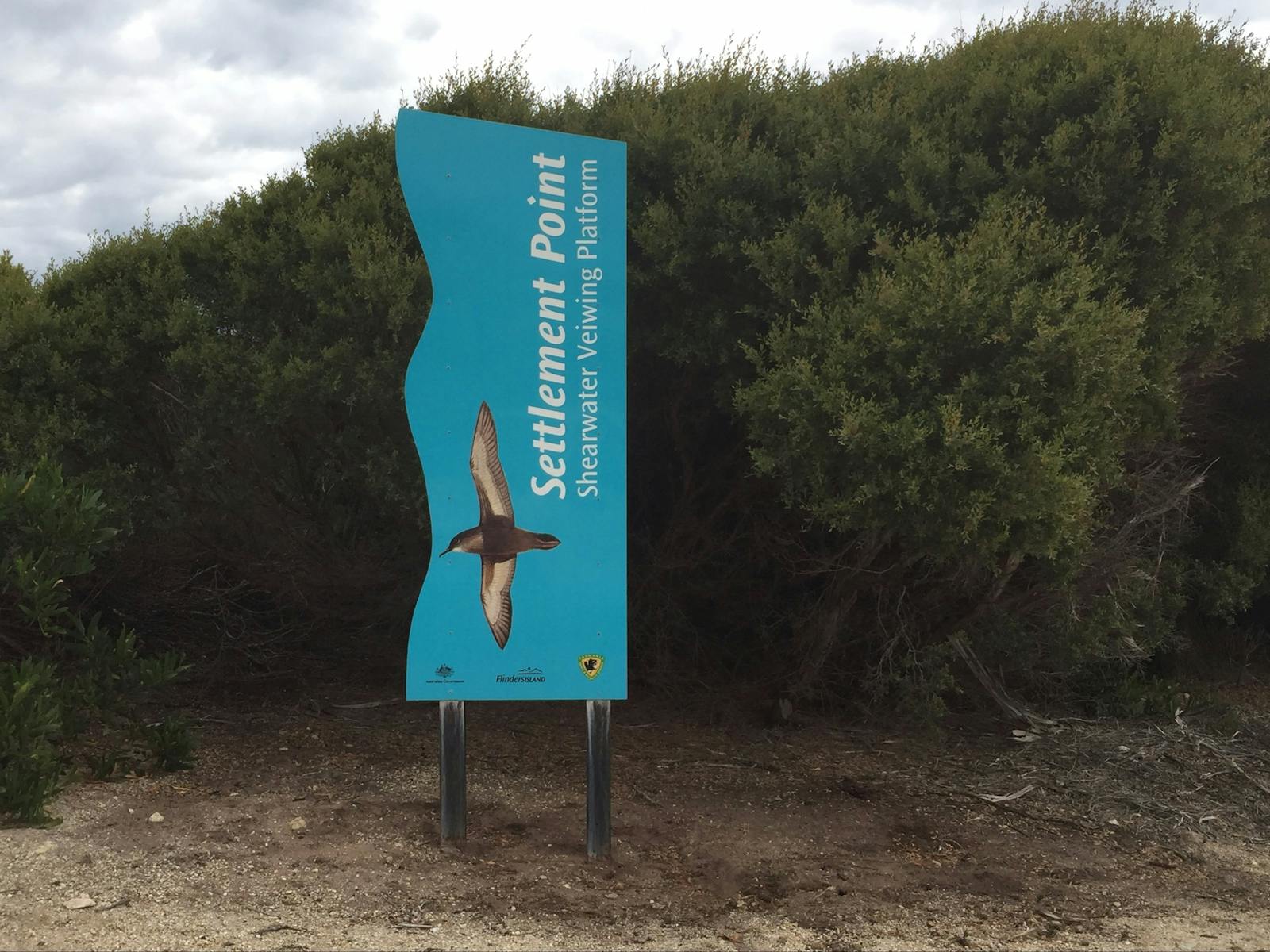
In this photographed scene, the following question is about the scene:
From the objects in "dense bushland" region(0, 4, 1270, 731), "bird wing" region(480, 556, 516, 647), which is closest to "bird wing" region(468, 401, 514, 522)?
"bird wing" region(480, 556, 516, 647)

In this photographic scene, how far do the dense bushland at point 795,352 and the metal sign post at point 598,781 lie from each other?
66.3 inches

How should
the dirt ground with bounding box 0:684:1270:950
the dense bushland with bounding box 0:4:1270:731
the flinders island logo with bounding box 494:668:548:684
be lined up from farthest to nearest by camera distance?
the dense bushland with bounding box 0:4:1270:731, the flinders island logo with bounding box 494:668:548:684, the dirt ground with bounding box 0:684:1270:950

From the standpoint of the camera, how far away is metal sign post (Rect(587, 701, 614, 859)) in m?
5.27

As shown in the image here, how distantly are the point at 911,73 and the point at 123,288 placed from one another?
5.51 m

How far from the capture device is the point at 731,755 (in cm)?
739

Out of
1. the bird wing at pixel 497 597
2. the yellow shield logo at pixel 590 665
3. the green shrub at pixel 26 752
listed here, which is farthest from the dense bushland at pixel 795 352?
the green shrub at pixel 26 752

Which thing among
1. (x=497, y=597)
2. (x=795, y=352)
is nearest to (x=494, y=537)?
(x=497, y=597)

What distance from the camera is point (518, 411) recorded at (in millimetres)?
5219

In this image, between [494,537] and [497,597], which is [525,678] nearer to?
[497,597]

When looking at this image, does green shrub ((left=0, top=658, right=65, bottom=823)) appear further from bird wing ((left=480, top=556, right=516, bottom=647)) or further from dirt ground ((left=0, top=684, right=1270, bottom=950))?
bird wing ((left=480, top=556, right=516, bottom=647))

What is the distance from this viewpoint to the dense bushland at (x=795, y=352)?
5723 mm

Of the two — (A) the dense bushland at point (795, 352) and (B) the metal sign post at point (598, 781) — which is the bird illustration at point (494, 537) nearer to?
(B) the metal sign post at point (598, 781)

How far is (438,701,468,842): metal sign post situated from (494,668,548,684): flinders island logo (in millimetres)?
363

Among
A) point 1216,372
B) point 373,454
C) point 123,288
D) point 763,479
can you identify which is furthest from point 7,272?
point 1216,372
